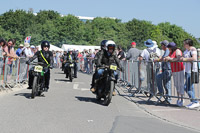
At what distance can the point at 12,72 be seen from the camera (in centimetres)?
1430

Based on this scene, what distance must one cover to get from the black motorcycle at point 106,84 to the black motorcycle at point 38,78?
1.80m

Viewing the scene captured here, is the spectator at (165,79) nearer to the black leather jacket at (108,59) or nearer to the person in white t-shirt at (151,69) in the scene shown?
the person in white t-shirt at (151,69)

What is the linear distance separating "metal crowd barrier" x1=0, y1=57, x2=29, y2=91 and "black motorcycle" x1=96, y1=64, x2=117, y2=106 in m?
3.59

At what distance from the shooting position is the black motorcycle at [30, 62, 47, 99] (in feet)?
37.2

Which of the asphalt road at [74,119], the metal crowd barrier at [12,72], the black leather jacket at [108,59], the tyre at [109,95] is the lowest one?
the asphalt road at [74,119]

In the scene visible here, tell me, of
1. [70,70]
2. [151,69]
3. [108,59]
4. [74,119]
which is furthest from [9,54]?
[74,119]

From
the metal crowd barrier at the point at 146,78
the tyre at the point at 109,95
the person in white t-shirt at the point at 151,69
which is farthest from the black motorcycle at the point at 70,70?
the tyre at the point at 109,95

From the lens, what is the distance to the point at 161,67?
11406mm

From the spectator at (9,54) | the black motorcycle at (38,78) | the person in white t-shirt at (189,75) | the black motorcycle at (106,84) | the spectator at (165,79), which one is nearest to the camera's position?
the person in white t-shirt at (189,75)

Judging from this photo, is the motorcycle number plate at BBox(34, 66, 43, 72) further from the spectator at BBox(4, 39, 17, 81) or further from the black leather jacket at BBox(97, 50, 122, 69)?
the spectator at BBox(4, 39, 17, 81)

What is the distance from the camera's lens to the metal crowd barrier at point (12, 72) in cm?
1305

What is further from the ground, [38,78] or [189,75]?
[189,75]

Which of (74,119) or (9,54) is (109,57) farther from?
(9,54)

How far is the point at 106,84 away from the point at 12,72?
4883 millimetres
